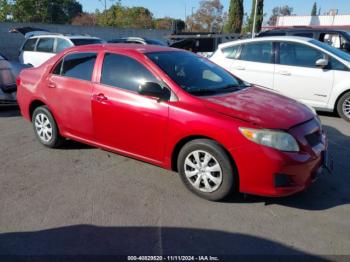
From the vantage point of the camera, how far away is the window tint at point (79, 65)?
4707 mm

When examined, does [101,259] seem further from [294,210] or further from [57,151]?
[57,151]

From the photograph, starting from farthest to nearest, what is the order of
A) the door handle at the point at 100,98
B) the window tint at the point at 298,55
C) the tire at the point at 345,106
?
the window tint at the point at 298,55
the tire at the point at 345,106
the door handle at the point at 100,98

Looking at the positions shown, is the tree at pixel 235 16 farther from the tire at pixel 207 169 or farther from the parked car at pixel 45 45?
the tire at pixel 207 169

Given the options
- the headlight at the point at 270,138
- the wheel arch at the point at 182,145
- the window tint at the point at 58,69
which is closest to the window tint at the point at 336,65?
the headlight at the point at 270,138

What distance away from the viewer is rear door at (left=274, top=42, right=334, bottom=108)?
7121mm

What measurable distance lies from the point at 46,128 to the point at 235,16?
1435 inches

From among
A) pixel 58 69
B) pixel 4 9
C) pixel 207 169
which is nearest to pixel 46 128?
pixel 58 69

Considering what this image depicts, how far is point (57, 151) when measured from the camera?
5.32 meters

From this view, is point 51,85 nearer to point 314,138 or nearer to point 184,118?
point 184,118

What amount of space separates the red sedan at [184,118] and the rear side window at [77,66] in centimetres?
2

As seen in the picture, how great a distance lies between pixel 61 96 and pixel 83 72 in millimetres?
487

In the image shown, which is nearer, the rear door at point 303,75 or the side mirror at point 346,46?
the rear door at point 303,75

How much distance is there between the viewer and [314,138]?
3787mm

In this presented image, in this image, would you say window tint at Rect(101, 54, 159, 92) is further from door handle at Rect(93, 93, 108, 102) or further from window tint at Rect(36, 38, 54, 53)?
window tint at Rect(36, 38, 54, 53)
